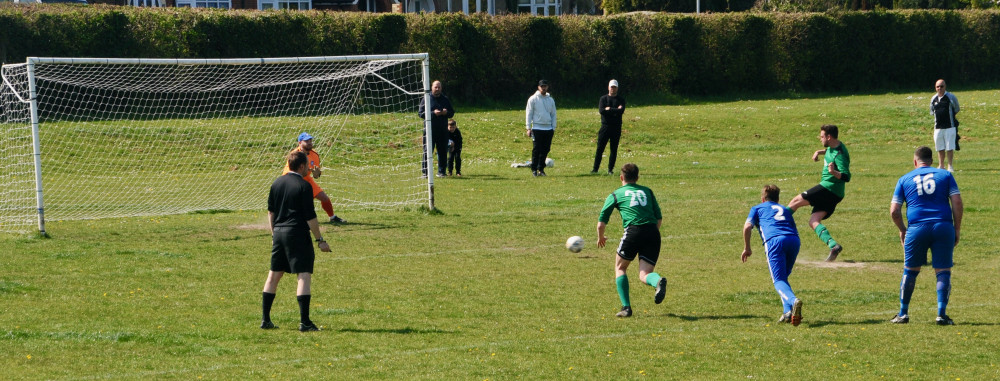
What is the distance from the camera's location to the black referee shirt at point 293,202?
32.0 feet

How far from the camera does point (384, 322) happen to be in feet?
34.2

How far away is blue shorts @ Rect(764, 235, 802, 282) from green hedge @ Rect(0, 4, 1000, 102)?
26585mm

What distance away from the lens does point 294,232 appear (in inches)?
385

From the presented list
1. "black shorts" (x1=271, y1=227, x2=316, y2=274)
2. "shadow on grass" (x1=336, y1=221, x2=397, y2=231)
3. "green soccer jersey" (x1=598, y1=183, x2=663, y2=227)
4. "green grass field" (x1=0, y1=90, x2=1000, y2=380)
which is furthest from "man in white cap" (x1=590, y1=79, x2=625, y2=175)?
"black shorts" (x1=271, y1=227, x2=316, y2=274)

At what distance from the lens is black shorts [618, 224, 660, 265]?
10.7 meters

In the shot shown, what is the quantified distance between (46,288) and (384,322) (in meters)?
4.27

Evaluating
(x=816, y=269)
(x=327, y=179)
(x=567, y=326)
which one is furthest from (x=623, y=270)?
(x=327, y=179)

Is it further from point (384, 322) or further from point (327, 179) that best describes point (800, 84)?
point (384, 322)

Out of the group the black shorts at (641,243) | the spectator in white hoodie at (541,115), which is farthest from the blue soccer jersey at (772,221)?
the spectator in white hoodie at (541,115)

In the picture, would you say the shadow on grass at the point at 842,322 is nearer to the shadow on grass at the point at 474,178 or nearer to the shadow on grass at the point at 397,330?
the shadow on grass at the point at 397,330

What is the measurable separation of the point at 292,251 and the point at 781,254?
467cm

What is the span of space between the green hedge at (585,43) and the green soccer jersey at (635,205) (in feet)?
83.4

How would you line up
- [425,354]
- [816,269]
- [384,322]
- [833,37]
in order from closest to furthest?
[425,354]
[384,322]
[816,269]
[833,37]

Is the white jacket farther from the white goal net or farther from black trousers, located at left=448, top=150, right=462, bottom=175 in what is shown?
the white goal net
